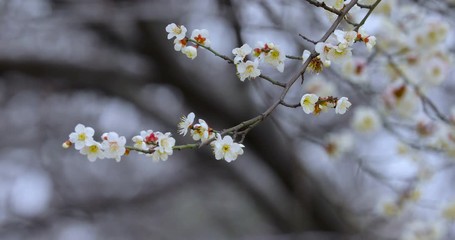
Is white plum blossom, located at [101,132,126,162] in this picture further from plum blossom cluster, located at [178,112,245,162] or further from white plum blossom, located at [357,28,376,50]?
white plum blossom, located at [357,28,376,50]

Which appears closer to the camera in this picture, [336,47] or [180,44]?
[336,47]

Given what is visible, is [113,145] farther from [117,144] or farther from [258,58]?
[258,58]

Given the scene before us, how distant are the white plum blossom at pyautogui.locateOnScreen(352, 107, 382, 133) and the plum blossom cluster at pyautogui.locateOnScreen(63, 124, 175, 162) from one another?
170cm

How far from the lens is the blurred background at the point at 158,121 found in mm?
2934

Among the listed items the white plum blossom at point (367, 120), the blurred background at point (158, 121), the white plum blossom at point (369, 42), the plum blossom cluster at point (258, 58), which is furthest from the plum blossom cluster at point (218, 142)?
the white plum blossom at point (367, 120)

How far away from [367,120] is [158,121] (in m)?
1.56

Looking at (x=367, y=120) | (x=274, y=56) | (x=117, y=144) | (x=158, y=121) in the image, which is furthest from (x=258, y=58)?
(x=158, y=121)

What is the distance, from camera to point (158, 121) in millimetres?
3986

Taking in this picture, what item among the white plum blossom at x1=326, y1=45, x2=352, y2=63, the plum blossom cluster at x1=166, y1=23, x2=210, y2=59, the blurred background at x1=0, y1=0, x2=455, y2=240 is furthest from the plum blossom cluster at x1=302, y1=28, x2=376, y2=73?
the blurred background at x1=0, y1=0, x2=455, y2=240

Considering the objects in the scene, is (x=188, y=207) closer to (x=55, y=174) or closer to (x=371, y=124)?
(x=55, y=174)

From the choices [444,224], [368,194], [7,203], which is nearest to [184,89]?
[444,224]

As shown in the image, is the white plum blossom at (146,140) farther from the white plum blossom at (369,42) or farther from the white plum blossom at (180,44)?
the white plum blossom at (369,42)

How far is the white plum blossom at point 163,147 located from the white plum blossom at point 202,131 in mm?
48

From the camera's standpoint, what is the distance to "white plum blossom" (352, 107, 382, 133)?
2721 mm
